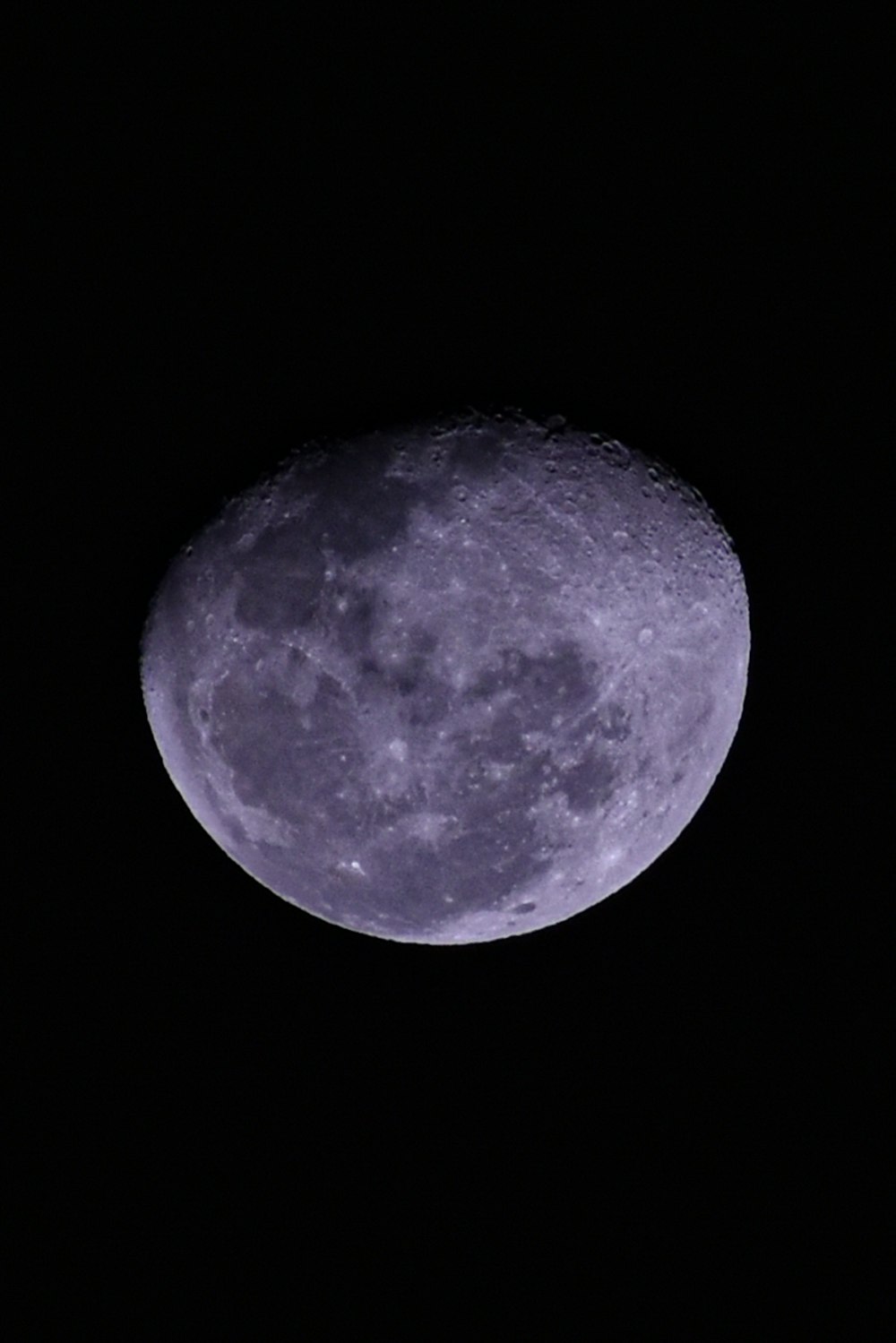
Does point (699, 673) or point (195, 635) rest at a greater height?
point (699, 673)

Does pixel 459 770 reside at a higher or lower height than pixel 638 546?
lower

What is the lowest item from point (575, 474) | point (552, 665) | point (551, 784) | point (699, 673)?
point (551, 784)

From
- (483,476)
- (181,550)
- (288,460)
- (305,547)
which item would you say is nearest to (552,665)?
(483,476)

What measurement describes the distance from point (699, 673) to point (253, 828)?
1370 mm

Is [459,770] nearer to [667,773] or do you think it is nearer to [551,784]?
[551,784]

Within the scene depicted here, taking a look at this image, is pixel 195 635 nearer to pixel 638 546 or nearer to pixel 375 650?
pixel 375 650

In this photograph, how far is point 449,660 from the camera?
298 cm

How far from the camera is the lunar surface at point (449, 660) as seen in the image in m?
3.00

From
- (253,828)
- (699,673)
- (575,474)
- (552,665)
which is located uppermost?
(575,474)

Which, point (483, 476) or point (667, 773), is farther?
point (667, 773)

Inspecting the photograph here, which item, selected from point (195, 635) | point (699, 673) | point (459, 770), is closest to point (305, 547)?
point (195, 635)

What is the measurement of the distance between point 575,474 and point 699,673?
676 millimetres

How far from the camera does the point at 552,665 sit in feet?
9.93

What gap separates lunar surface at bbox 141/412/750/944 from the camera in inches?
118
